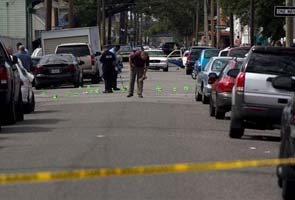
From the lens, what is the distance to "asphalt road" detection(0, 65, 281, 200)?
9992 millimetres

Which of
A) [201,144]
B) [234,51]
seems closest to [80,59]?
[234,51]

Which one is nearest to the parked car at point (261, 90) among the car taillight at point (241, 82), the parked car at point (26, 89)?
the car taillight at point (241, 82)

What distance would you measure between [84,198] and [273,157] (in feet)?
15.2


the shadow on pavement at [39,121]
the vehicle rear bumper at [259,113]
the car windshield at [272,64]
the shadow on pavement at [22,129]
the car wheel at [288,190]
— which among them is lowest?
the shadow on pavement at [39,121]

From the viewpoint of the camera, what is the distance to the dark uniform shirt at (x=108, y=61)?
3042cm

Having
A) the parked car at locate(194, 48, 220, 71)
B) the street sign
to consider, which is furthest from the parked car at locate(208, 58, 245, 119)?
the parked car at locate(194, 48, 220, 71)

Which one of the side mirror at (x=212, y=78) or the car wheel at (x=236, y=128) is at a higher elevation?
the side mirror at (x=212, y=78)

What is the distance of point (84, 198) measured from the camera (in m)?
9.53

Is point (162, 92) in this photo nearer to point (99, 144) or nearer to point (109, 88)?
point (109, 88)

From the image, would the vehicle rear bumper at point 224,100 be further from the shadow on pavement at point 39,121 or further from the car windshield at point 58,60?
the car windshield at point 58,60

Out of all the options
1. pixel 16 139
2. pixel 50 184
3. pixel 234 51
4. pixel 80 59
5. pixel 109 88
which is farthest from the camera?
pixel 80 59

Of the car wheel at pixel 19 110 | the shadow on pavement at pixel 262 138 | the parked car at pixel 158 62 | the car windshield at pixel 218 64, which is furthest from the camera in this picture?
the parked car at pixel 158 62

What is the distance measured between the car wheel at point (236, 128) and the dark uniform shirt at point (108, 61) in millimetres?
15076

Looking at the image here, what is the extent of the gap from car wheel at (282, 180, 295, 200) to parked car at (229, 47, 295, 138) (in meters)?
5.53
